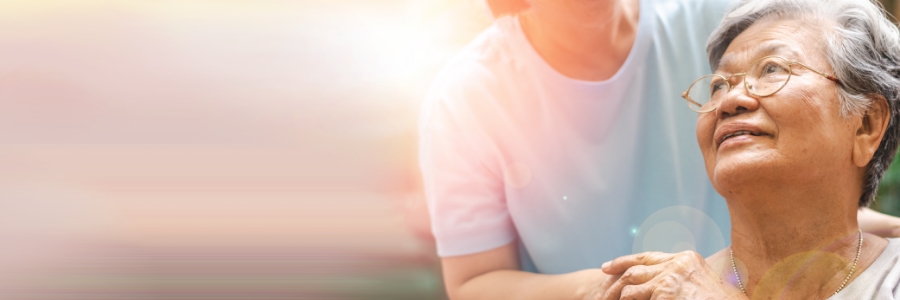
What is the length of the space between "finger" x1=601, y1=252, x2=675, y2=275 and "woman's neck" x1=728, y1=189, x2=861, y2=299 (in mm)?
Result: 194

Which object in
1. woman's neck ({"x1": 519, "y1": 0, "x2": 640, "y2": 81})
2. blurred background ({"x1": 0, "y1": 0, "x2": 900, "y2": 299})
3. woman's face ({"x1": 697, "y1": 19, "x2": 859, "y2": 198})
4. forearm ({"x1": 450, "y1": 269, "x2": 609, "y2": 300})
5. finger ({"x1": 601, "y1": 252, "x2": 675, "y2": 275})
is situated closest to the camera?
woman's face ({"x1": 697, "y1": 19, "x2": 859, "y2": 198})

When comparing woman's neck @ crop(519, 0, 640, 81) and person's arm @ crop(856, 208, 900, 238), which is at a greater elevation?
woman's neck @ crop(519, 0, 640, 81)

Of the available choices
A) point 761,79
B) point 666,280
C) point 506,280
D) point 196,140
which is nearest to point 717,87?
point 761,79

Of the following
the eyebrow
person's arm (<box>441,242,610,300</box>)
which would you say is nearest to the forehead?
the eyebrow

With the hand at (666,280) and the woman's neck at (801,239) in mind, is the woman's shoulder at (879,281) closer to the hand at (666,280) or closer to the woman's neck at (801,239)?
the woman's neck at (801,239)

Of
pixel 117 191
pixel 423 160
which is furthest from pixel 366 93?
pixel 117 191

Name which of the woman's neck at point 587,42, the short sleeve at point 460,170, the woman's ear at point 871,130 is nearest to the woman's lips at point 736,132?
the woman's ear at point 871,130

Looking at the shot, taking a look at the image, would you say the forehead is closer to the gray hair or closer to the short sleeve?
the gray hair

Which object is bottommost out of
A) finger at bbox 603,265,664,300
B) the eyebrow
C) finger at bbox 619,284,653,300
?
finger at bbox 619,284,653,300

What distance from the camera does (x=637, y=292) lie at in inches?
48.6

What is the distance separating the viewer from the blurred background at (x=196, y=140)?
7.57ft

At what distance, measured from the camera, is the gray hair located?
1222mm

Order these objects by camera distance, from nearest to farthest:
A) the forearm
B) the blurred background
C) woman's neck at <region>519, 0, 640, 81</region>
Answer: the forearm
woman's neck at <region>519, 0, 640, 81</region>
the blurred background

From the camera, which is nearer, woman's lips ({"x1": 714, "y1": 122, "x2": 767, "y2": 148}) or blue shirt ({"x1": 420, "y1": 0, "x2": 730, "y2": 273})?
woman's lips ({"x1": 714, "y1": 122, "x2": 767, "y2": 148})
